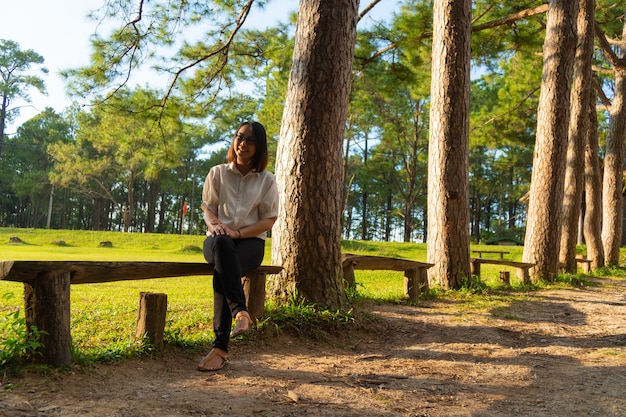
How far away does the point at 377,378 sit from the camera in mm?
3500

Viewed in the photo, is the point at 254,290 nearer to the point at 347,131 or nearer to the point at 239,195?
the point at 239,195

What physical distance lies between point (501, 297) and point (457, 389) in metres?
4.37

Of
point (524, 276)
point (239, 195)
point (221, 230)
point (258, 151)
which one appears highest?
point (258, 151)

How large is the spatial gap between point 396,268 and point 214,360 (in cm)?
360

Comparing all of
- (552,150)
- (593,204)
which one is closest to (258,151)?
(552,150)

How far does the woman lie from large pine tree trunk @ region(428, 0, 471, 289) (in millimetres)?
4107

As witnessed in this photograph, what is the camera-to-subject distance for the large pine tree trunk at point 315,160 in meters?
4.73

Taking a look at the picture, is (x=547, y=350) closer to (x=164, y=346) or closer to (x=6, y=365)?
(x=164, y=346)

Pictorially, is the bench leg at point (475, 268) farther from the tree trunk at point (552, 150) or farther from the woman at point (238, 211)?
the woman at point (238, 211)

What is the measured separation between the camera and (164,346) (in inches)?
149

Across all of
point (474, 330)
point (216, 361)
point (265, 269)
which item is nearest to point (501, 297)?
point (474, 330)

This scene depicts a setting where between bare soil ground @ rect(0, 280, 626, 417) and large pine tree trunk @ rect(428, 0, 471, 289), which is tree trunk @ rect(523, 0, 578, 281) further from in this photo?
bare soil ground @ rect(0, 280, 626, 417)

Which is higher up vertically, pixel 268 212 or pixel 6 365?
pixel 268 212

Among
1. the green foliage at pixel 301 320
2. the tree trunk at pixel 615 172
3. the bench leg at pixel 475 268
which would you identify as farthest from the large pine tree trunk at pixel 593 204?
the green foliage at pixel 301 320
